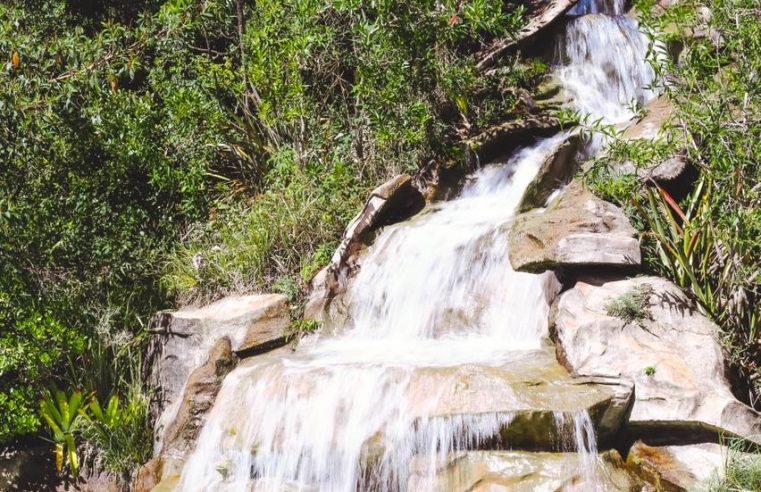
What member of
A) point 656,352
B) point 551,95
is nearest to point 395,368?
point 656,352

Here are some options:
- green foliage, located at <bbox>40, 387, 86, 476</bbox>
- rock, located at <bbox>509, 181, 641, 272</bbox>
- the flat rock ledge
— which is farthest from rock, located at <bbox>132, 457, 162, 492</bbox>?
rock, located at <bbox>509, 181, 641, 272</bbox>

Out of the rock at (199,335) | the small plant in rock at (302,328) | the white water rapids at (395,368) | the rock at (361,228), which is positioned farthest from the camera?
the rock at (361,228)

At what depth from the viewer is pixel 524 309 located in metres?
6.68

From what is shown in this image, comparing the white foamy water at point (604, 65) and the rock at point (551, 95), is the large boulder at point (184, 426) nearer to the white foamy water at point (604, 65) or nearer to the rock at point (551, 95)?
the rock at point (551, 95)

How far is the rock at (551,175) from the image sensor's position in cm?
825

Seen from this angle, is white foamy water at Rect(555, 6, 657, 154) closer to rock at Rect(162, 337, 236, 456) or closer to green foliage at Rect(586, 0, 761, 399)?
green foliage at Rect(586, 0, 761, 399)

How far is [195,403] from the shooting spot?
267 inches

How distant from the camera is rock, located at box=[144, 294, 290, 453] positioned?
7332mm

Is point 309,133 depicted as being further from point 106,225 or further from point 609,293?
point 609,293

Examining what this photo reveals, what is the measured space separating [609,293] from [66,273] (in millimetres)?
5766

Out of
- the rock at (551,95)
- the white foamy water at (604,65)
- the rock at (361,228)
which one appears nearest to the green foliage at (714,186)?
the rock at (361,228)

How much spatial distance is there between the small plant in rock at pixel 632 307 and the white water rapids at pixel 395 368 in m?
0.81

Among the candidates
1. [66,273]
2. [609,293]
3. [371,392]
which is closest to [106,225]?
[66,273]

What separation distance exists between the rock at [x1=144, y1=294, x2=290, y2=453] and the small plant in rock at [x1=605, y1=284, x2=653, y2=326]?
347cm
